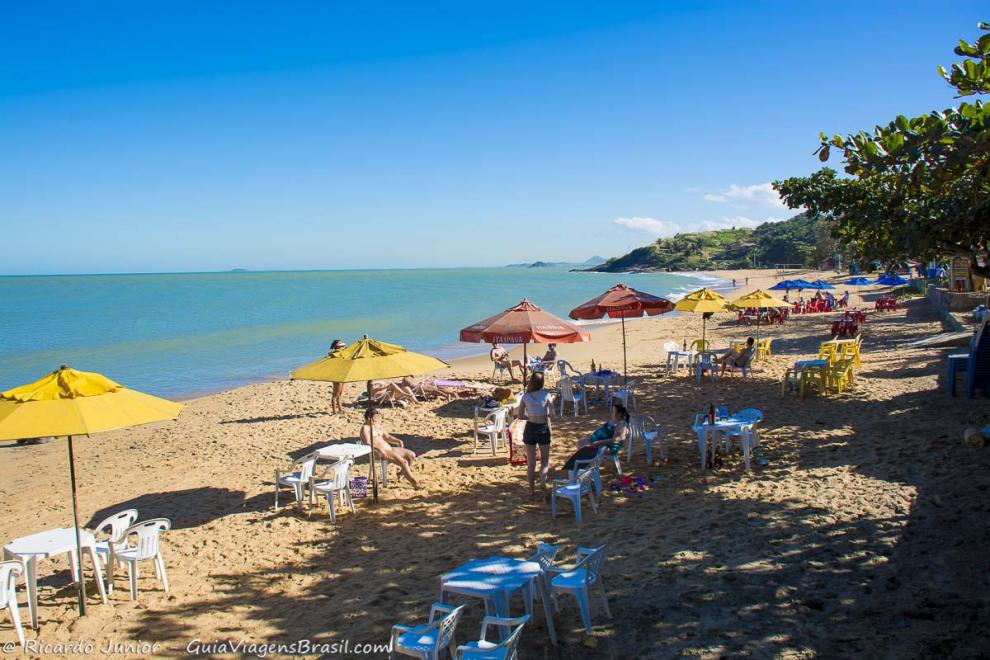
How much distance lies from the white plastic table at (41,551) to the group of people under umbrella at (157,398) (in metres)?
0.22

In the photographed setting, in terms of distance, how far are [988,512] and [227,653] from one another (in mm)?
6164

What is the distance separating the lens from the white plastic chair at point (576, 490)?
622cm

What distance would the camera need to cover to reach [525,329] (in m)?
8.88

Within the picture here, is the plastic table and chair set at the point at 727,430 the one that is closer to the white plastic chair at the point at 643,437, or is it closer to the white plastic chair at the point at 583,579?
the white plastic chair at the point at 643,437

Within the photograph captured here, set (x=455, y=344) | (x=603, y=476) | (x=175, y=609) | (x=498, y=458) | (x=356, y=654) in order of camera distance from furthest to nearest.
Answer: (x=455, y=344), (x=498, y=458), (x=603, y=476), (x=175, y=609), (x=356, y=654)

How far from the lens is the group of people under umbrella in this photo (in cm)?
430

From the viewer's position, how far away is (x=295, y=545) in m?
6.17

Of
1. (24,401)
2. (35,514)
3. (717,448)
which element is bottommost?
(35,514)

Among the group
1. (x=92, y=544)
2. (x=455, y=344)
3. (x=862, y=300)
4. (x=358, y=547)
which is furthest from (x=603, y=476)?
(x=862, y=300)

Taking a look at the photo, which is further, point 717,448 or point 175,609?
point 717,448

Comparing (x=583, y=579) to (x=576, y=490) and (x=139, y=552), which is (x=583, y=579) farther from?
(x=139, y=552)


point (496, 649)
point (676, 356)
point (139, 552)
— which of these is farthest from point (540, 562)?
point (676, 356)

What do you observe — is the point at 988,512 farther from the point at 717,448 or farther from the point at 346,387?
the point at 346,387

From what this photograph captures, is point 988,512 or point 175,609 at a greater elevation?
point 988,512
